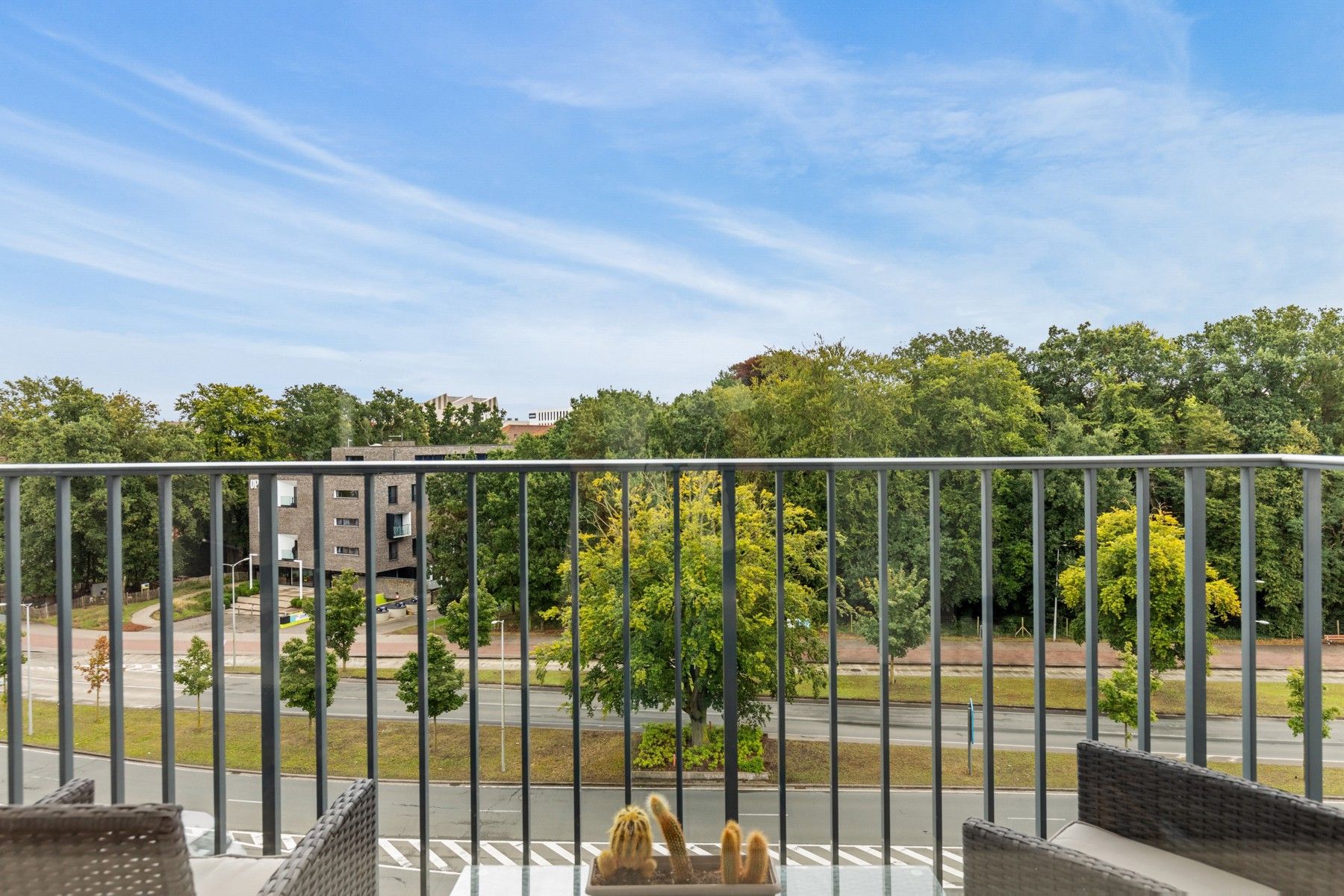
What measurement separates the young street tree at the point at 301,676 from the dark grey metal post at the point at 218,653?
130 millimetres

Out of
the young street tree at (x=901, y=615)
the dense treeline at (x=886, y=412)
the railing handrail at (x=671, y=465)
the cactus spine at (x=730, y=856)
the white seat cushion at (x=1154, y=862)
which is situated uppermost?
the dense treeline at (x=886, y=412)

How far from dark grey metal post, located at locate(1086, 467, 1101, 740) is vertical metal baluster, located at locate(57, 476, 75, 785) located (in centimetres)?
219

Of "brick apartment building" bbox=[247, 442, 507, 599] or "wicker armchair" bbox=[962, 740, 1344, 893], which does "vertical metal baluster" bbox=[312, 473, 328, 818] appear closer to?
"brick apartment building" bbox=[247, 442, 507, 599]

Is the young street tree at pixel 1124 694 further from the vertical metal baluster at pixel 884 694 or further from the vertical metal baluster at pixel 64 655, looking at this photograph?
the vertical metal baluster at pixel 64 655

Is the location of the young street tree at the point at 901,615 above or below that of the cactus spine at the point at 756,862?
below

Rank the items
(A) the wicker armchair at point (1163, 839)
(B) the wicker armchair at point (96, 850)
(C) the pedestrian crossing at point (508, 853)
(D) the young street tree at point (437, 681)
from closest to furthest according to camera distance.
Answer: (B) the wicker armchair at point (96, 850)
(A) the wicker armchair at point (1163, 839)
(C) the pedestrian crossing at point (508, 853)
(D) the young street tree at point (437, 681)

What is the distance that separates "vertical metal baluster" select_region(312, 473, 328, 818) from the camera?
5.69 ft

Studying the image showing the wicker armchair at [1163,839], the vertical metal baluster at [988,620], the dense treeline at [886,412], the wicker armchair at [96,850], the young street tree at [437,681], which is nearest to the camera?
the wicker armchair at [96,850]

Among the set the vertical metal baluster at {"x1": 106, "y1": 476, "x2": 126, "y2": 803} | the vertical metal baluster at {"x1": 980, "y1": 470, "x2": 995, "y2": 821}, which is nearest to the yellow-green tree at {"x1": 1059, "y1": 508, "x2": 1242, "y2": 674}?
the vertical metal baluster at {"x1": 980, "y1": 470, "x2": 995, "y2": 821}

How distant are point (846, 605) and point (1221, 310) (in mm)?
4093

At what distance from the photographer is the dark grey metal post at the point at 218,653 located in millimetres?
1702

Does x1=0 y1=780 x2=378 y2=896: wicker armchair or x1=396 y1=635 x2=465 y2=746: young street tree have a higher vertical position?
x1=0 y1=780 x2=378 y2=896: wicker armchair

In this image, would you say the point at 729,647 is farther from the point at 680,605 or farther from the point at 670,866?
the point at 670,866

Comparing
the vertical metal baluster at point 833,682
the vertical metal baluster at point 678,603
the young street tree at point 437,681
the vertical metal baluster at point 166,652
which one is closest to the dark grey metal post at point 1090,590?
the vertical metal baluster at point 833,682
